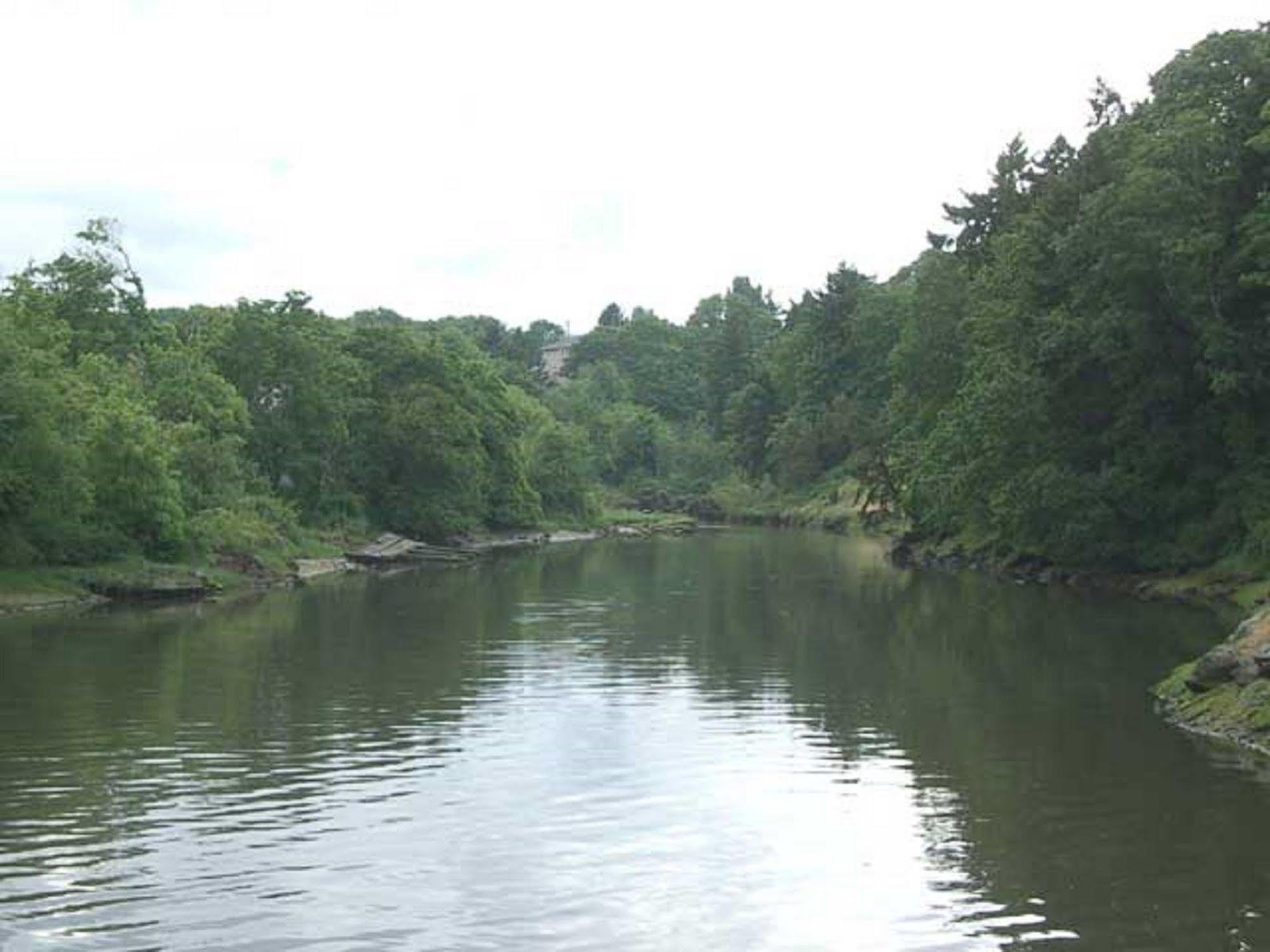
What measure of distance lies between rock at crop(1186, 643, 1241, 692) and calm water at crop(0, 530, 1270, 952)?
132 centimetres

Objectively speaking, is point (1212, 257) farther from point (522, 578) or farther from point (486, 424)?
point (486, 424)

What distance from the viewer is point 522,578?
2426 inches

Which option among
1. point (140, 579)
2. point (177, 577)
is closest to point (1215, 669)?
point (140, 579)

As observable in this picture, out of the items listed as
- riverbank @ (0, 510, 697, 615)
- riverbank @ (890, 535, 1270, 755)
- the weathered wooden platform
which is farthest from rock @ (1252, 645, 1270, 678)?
the weathered wooden platform

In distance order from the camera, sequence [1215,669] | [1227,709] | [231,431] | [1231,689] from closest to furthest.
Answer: [1227,709] → [1231,689] → [1215,669] → [231,431]

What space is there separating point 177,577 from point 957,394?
124 feet

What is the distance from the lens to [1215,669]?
2475 cm

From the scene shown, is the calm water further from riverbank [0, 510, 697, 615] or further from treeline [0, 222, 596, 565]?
treeline [0, 222, 596, 565]

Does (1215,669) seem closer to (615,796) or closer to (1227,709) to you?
(1227,709)

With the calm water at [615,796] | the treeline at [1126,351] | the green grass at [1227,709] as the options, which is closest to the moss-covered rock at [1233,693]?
the green grass at [1227,709]

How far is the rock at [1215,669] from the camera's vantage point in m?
24.3

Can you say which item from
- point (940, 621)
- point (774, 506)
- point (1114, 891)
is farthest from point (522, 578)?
point (774, 506)

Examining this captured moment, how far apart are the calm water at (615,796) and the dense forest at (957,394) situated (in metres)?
13.3

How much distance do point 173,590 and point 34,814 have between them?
32884 millimetres
